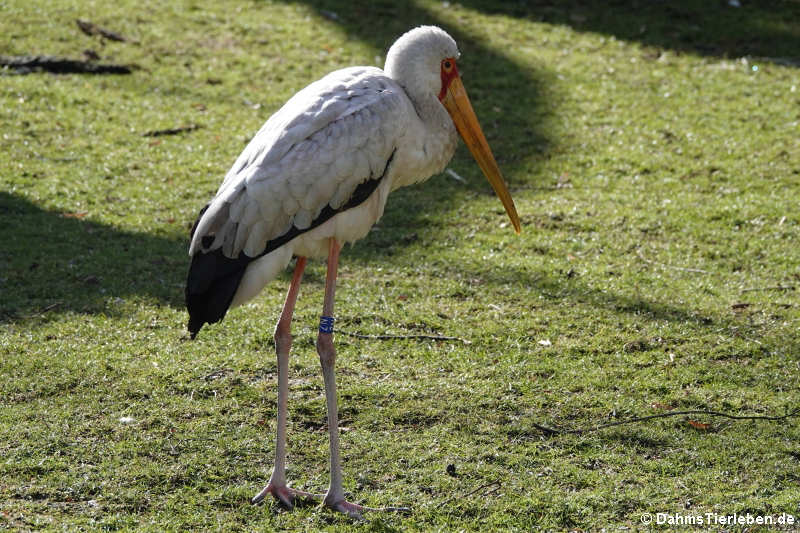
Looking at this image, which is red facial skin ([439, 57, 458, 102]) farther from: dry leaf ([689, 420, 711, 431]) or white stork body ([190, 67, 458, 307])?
dry leaf ([689, 420, 711, 431])

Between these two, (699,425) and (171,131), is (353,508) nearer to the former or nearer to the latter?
(699,425)

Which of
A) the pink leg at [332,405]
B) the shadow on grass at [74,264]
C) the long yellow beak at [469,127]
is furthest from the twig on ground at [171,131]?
the pink leg at [332,405]

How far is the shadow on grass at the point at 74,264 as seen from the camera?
591cm

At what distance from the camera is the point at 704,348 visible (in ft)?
17.7

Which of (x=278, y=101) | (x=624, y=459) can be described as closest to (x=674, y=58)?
(x=278, y=101)

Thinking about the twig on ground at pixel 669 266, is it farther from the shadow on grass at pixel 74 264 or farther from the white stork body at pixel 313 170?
the shadow on grass at pixel 74 264

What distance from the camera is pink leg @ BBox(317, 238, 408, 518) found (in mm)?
4016

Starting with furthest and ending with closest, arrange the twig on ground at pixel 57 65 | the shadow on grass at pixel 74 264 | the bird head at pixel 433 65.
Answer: the twig on ground at pixel 57 65, the shadow on grass at pixel 74 264, the bird head at pixel 433 65

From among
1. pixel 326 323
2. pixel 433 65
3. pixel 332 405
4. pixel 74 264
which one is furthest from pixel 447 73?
pixel 74 264

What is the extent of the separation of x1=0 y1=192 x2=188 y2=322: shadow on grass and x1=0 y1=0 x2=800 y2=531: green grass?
21mm

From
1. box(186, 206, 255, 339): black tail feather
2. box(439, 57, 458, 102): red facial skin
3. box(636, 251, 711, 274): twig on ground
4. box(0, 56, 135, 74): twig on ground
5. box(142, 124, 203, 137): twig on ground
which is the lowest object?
box(142, 124, 203, 137): twig on ground

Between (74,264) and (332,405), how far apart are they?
2.86 metres

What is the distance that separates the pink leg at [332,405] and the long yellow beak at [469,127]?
0.89 meters

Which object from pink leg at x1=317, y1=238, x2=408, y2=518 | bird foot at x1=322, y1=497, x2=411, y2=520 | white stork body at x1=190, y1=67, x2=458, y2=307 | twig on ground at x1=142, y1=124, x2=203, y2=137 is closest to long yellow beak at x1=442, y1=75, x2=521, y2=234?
white stork body at x1=190, y1=67, x2=458, y2=307
